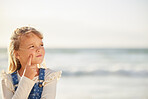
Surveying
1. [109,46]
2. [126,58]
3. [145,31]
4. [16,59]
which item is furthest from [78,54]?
[16,59]

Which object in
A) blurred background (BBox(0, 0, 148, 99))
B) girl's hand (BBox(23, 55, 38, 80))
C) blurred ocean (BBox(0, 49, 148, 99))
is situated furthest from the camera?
blurred background (BBox(0, 0, 148, 99))

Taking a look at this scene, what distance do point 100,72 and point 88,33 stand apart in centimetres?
229

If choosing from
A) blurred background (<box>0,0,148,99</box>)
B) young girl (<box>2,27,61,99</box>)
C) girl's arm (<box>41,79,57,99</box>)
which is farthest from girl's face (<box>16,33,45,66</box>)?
blurred background (<box>0,0,148,99</box>)

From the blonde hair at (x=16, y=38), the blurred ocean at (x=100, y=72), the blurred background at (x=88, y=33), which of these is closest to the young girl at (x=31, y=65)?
the blonde hair at (x=16, y=38)

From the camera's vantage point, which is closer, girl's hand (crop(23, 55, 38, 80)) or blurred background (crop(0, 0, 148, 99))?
girl's hand (crop(23, 55, 38, 80))

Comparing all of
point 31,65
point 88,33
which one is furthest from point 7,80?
point 88,33

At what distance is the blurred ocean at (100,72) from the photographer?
320 cm

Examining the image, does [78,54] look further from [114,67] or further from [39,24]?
[114,67]

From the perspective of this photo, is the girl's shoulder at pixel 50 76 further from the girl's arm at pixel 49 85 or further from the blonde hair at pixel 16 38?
the blonde hair at pixel 16 38

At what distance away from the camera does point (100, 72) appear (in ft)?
16.5

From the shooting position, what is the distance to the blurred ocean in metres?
3.20

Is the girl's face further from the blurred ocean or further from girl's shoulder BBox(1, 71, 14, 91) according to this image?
the blurred ocean

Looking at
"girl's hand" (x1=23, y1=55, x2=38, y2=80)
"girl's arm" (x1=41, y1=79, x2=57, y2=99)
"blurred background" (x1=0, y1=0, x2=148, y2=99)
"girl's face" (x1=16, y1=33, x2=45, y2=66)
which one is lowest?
"girl's arm" (x1=41, y1=79, x2=57, y2=99)

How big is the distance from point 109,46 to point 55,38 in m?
1.46
